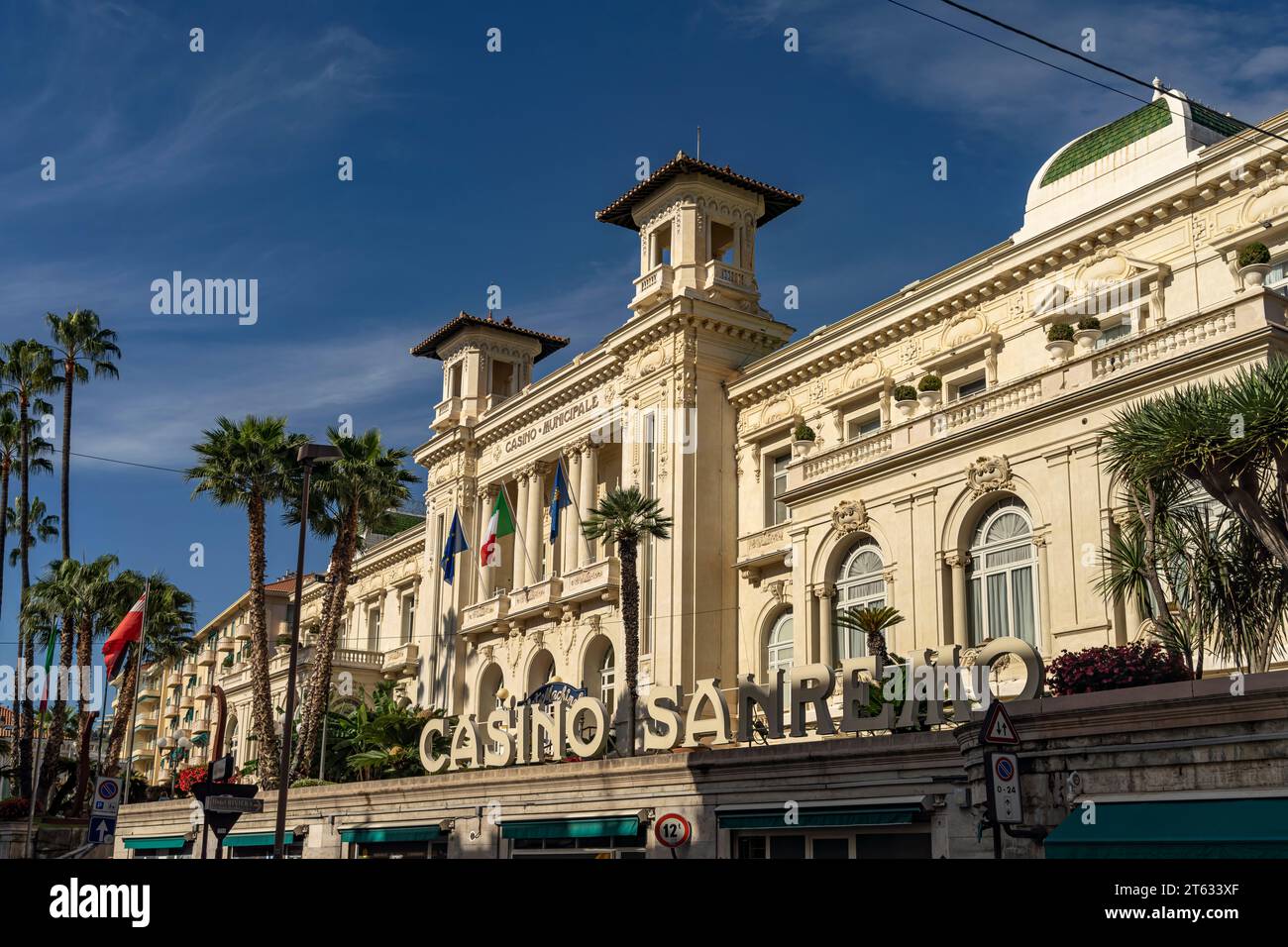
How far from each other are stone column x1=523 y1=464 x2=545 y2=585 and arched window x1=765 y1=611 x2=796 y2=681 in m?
12.3

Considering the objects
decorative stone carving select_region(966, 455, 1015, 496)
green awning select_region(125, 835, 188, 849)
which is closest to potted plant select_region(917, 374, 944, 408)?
decorative stone carving select_region(966, 455, 1015, 496)

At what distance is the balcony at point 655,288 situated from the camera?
138ft

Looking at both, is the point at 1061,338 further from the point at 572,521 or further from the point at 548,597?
the point at 548,597

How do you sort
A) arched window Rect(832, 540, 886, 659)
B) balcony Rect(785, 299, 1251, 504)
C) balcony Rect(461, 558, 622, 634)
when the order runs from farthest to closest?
1. balcony Rect(461, 558, 622, 634)
2. arched window Rect(832, 540, 886, 659)
3. balcony Rect(785, 299, 1251, 504)

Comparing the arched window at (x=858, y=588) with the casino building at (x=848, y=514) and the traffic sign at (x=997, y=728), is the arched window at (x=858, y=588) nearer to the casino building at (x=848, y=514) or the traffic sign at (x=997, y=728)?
the casino building at (x=848, y=514)

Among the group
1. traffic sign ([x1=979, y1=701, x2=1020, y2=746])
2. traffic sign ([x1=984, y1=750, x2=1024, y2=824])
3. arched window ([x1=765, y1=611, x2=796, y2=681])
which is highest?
arched window ([x1=765, y1=611, x2=796, y2=681])

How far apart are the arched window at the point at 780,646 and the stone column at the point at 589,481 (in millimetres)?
9058

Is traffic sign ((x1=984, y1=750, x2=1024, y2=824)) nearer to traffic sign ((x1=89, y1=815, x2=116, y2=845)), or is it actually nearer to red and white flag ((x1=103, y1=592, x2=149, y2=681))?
traffic sign ((x1=89, y1=815, x2=116, y2=845))

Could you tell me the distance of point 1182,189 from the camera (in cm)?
2878

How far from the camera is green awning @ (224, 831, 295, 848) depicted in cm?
3597

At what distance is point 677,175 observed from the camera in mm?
42750

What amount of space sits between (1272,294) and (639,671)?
874 inches

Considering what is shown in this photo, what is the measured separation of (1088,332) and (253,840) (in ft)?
86.1

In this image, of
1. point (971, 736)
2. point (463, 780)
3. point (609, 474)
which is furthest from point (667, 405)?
point (971, 736)
